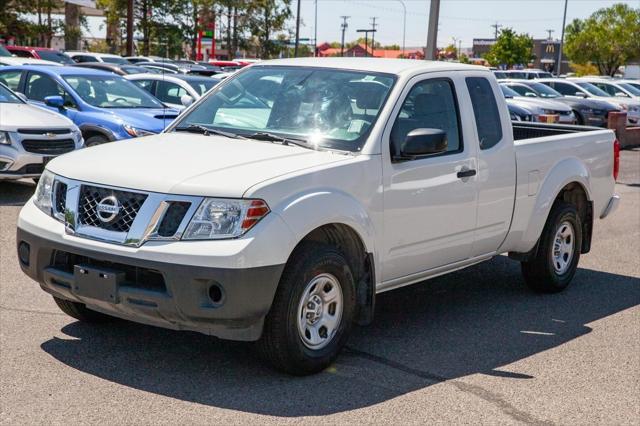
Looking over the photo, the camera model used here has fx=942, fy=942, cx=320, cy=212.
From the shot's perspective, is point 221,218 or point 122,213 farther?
point 122,213

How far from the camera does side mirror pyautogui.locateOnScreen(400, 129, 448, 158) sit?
5742 millimetres

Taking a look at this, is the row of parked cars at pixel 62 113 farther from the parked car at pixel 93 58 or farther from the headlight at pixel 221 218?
the parked car at pixel 93 58

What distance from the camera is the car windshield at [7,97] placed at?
1222cm

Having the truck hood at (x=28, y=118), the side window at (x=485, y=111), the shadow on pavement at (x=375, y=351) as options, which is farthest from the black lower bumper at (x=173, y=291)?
the truck hood at (x=28, y=118)

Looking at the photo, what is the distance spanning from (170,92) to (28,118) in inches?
192

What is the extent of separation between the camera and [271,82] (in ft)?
21.0

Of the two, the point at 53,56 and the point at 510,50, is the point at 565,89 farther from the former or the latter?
the point at 510,50

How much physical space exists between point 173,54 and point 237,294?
52.5 metres

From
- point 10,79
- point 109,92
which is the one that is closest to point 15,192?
point 109,92

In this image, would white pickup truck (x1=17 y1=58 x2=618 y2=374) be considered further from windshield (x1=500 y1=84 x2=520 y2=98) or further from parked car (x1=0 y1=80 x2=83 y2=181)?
windshield (x1=500 y1=84 x2=520 y2=98)

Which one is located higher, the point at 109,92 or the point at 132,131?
the point at 109,92

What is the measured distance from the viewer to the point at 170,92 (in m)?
16.3

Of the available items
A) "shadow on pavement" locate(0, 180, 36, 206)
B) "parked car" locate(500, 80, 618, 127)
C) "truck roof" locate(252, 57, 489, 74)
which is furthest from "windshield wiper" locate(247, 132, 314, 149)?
"parked car" locate(500, 80, 618, 127)

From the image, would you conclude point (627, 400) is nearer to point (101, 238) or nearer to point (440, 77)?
point (440, 77)
